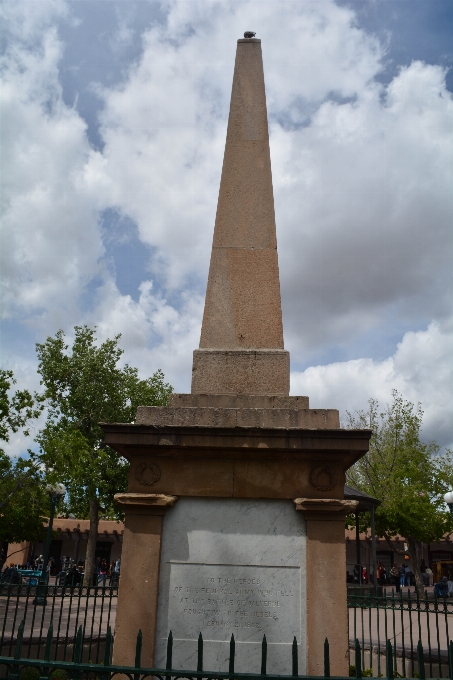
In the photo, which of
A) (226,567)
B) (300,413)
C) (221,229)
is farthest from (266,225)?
(226,567)

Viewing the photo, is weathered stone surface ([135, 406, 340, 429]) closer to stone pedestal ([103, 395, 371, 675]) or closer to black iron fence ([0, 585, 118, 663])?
stone pedestal ([103, 395, 371, 675])

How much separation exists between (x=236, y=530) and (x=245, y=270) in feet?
9.14

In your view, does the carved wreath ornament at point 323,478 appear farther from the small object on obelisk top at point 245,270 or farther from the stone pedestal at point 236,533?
the small object on obelisk top at point 245,270

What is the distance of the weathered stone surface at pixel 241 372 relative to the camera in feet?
18.7

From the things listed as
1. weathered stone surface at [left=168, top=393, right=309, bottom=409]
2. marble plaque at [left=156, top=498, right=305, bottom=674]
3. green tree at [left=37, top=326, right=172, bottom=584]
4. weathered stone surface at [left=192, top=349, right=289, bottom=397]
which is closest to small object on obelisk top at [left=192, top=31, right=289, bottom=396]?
weathered stone surface at [left=192, top=349, right=289, bottom=397]

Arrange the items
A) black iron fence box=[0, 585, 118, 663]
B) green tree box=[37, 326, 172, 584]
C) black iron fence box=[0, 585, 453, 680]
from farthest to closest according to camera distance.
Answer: green tree box=[37, 326, 172, 584]
black iron fence box=[0, 585, 118, 663]
black iron fence box=[0, 585, 453, 680]

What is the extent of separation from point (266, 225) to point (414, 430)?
28.3 m

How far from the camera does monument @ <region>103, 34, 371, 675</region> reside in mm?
4621

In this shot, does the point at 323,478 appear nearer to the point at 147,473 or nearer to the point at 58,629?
the point at 147,473

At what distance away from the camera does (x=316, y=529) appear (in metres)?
4.87

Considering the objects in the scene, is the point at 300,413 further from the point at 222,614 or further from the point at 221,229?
the point at 221,229

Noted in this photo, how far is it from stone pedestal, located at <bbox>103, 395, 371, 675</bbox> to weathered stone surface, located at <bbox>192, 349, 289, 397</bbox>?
1.75 feet

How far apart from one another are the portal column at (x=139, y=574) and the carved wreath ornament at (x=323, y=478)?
1.24 meters

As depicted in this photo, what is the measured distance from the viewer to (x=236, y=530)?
16.2 feet
